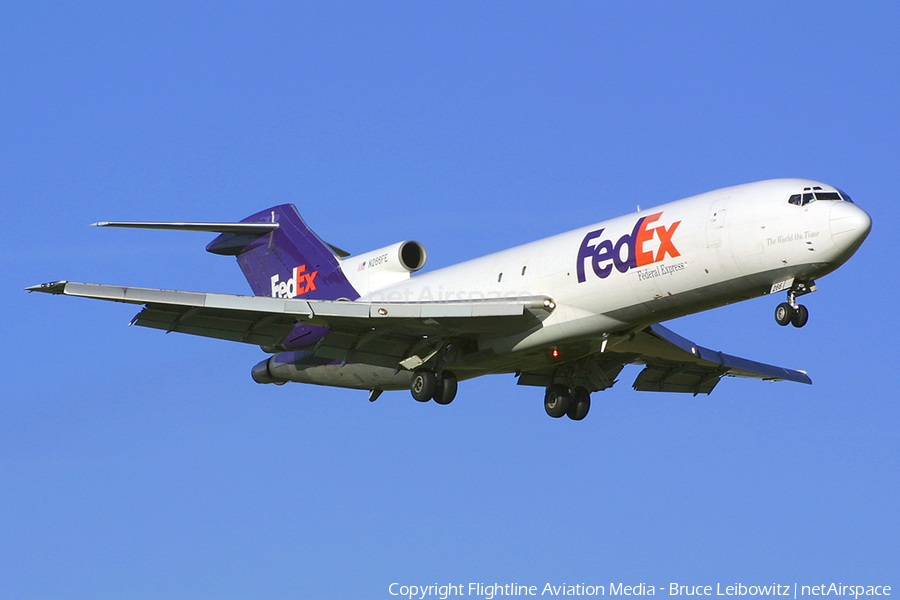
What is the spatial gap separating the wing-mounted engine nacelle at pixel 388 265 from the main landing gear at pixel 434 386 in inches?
137

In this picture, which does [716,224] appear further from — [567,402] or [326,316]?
[326,316]

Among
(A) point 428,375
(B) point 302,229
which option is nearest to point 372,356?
(A) point 428,375

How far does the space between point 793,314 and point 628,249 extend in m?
3.40

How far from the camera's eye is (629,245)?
24281 mm

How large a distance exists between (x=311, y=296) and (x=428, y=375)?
5788 mm

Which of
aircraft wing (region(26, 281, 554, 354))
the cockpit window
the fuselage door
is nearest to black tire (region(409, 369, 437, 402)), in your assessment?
aircraft wing (region(26, 281, 554, 354))

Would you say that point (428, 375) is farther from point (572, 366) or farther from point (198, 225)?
point (198, 225)

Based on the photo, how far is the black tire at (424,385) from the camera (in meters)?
27.0

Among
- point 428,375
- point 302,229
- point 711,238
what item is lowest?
point 428,375

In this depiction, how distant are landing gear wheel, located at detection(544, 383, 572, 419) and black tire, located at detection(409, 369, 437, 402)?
140 inches

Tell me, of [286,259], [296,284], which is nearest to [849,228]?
[296,284]

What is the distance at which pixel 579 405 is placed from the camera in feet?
96.2

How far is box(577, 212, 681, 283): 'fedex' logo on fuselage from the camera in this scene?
2386 cm

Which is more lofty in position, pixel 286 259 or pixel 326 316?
pixel 286 259
